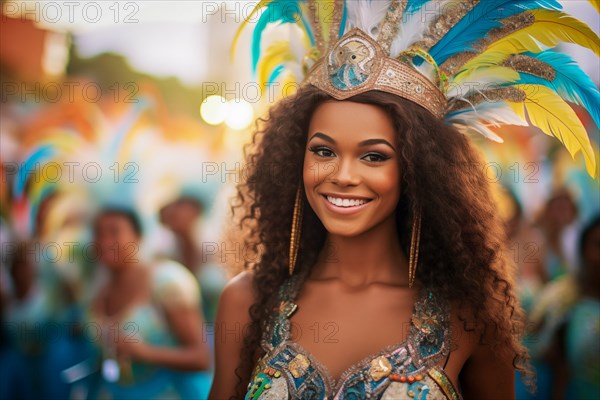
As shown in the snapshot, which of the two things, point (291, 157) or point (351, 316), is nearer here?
point (351, 316)

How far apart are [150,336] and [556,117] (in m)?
2.63

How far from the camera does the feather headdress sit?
2104mm

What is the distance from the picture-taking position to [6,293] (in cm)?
479

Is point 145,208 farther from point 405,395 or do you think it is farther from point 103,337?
point 405,395

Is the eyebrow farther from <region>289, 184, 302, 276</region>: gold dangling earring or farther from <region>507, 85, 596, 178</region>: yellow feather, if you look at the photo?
<region>507, 85, 596, 178</region>: yellow feather

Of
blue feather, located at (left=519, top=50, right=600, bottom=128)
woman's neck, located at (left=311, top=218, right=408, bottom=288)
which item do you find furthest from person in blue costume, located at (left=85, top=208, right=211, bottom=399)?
blue feather, located at (left=519, top=50, right=600, bottom=128)

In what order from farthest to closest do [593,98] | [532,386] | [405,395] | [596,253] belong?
[596,253] → [532,386] → [593,98] → [405,395]

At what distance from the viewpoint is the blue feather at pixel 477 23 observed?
210cm

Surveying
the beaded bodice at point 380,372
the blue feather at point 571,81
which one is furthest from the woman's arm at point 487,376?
the blue feather at point 571,81

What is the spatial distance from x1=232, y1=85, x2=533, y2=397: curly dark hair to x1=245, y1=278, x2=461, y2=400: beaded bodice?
118 millimetres

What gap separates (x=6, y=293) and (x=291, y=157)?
10.7 feet

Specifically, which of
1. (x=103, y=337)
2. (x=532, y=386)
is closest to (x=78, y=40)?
(x=103, y=337)

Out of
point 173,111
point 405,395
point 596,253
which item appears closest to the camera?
point 405,395

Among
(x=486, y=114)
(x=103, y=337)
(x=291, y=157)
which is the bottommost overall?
(x=103, y=337)
